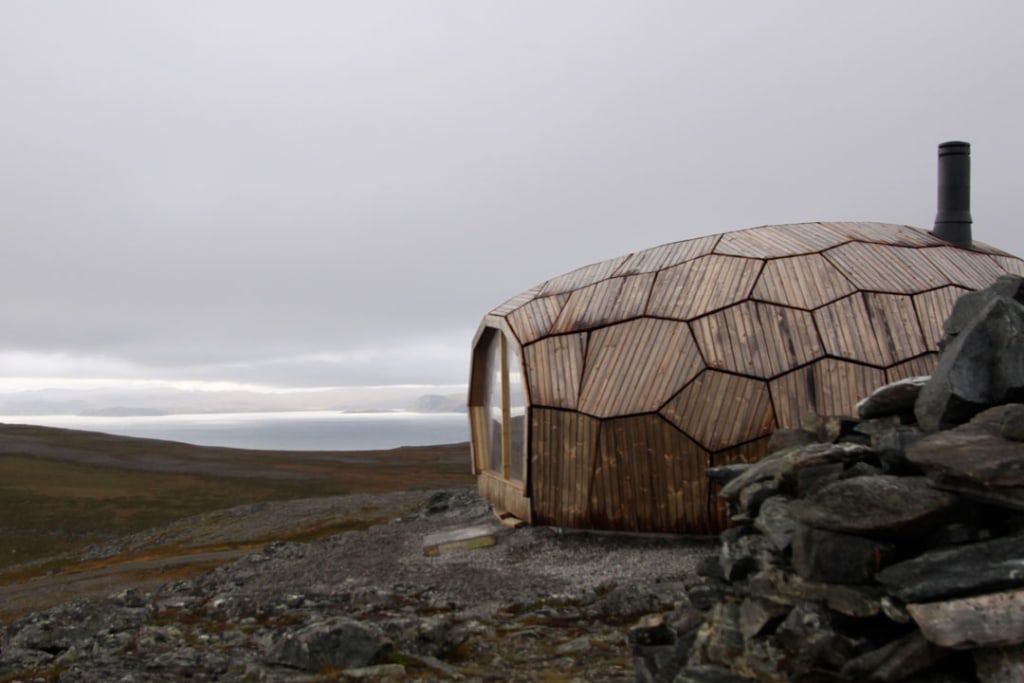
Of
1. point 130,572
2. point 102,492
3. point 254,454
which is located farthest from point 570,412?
point 254,454

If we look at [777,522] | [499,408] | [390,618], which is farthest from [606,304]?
[777,522]

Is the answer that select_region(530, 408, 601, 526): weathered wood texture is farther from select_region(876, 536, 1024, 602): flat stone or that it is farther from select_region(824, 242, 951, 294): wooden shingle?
select_region(876, 536, 1024, 602): flat stone

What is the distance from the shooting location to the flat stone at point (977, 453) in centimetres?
429

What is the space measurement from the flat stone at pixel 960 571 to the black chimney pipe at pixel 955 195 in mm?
12945

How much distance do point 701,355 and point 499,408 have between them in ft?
16.8

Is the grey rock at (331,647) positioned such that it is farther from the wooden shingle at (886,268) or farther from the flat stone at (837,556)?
the wooden shingle at (886,268)

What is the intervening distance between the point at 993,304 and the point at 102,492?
157 ft

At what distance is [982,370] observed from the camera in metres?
5.26

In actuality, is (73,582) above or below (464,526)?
below

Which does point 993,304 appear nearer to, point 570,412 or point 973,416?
point 973,416

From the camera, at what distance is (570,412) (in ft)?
43.0

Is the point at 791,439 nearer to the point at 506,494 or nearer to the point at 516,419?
the point at 516,419

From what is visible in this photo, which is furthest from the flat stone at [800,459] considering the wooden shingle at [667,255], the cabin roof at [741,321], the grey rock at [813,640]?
the wooden shingle at [667,255]

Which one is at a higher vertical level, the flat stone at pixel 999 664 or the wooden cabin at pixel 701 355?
the wooden cabin at pixel 701 355
